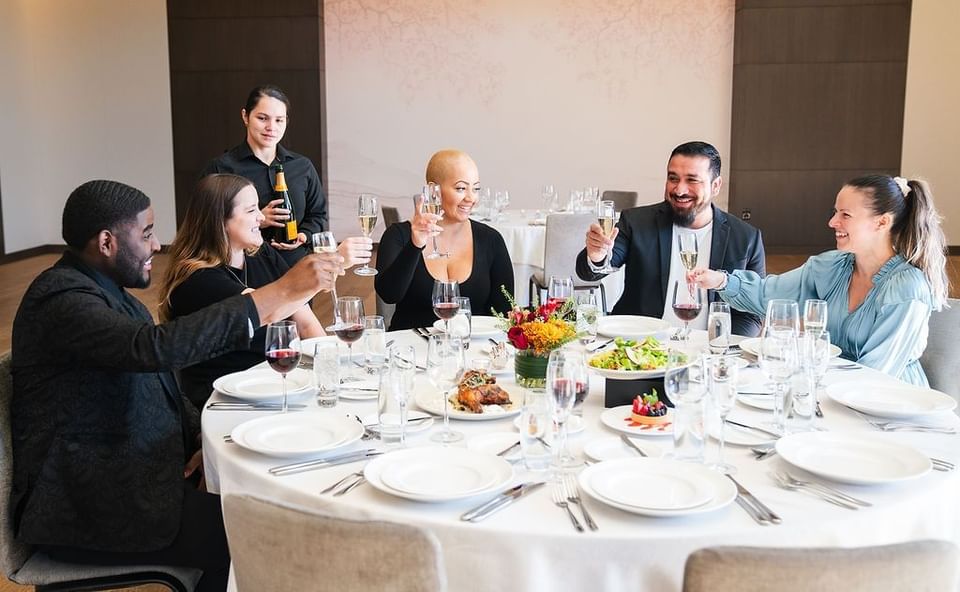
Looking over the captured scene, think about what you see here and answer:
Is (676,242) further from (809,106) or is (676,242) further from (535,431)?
(809,106)

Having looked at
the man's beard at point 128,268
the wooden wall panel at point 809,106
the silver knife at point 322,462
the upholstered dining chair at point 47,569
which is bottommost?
the upholstered dining chair at point 47,569

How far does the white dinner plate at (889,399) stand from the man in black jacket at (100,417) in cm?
144

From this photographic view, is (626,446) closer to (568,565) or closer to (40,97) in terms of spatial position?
(568,565)

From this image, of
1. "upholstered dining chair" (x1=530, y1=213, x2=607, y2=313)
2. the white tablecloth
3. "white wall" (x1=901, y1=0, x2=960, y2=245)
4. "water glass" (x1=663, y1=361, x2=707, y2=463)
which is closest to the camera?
"water glass" (x1=663, y1=361, x2=707, y2=463)

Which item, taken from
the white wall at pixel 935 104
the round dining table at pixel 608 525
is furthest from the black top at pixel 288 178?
the white wall at pixel 935 104

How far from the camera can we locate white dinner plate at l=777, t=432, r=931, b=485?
179cm

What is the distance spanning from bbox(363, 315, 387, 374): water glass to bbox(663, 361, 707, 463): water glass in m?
0.85

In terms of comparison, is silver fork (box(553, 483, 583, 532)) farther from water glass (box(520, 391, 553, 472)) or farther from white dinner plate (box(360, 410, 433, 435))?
white dinner plate (box(360, 410, 433, 435))

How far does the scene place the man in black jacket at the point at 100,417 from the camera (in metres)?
2.20

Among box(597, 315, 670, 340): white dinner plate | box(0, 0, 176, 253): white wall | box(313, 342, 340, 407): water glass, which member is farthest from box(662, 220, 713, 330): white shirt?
box(0, 0, 176, 253): white wall

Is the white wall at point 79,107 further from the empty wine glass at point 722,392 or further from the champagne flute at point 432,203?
the empty wine glass at point 722,392

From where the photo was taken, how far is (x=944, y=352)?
3.07m

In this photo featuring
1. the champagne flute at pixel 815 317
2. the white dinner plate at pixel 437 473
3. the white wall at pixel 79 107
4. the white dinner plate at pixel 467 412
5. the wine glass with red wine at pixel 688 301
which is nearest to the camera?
the white dinner plate at pixel 437 473

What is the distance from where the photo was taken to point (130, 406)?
2.30m
